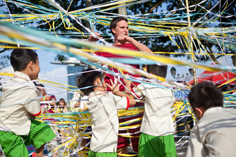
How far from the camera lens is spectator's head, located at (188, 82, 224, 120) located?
169 centimetres

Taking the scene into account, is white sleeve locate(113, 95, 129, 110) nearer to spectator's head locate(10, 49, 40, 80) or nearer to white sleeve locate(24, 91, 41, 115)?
white sleeve locate(24, 91, 41, 115)

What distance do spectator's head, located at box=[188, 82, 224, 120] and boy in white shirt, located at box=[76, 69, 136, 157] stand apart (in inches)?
33.4

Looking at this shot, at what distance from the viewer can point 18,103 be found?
7.41 feet

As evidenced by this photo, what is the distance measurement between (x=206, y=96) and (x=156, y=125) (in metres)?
0.86

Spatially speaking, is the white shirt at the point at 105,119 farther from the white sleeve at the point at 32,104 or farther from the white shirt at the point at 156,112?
the white sleeve at the point at 32,104

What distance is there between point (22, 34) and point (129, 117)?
7.31 ft

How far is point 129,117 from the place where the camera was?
9.36 ft

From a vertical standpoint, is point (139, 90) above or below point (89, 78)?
below

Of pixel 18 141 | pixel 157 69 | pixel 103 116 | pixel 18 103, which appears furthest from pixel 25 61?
pixel 157 69

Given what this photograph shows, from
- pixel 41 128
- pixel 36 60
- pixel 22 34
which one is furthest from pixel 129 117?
pixel 22 34

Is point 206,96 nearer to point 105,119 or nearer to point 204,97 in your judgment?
point 204,97

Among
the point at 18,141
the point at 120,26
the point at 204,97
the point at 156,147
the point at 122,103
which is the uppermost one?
the point at 120,26

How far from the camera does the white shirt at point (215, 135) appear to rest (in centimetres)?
138

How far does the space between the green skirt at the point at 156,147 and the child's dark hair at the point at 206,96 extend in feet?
2.76
